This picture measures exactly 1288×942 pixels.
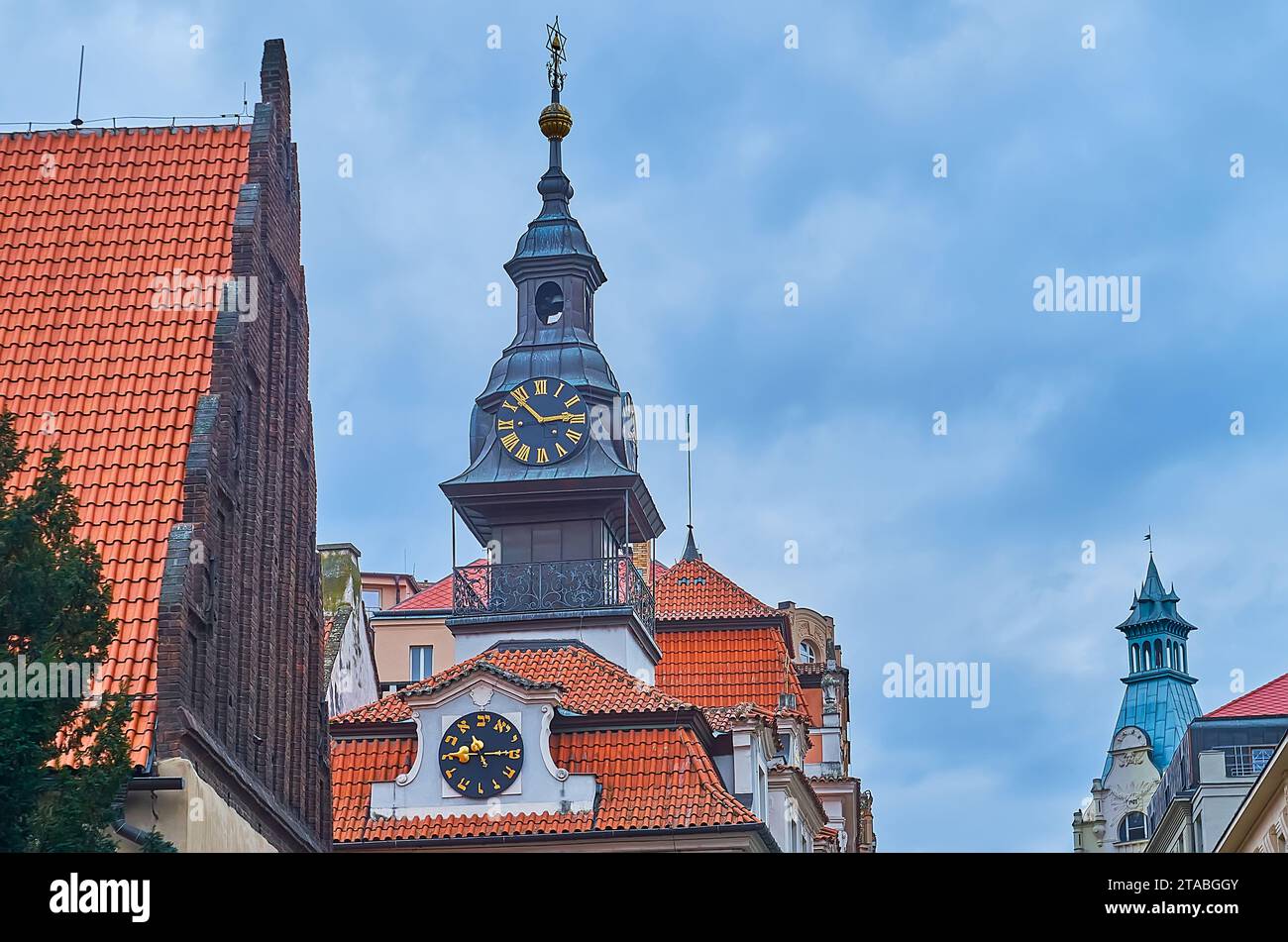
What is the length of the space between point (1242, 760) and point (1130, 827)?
337 feet

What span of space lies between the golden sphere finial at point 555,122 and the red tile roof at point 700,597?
12.9 m

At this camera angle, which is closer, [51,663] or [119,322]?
[51,663]

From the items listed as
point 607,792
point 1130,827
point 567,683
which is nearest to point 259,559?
point 607,792

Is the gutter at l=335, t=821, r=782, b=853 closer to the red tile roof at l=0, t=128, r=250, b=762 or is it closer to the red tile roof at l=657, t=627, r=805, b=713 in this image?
the red tile roof at l=0, t=128, r=250, b=762

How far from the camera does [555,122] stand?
61969 millimetres

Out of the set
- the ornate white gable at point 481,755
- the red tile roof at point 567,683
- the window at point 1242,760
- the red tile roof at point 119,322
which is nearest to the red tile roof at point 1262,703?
the window at point 1242,760

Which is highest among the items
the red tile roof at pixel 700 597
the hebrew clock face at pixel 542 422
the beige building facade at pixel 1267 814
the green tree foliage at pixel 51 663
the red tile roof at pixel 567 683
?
the hebrew clock face at pixel 542 422

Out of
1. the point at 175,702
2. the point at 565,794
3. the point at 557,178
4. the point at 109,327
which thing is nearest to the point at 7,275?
the point at 109,327

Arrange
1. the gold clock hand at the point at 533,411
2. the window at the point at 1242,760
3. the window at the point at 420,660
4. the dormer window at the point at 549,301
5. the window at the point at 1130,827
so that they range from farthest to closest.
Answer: the window at the point at 1130,827 < the window at the point at 420,660 < the window at the point at 1242,760 < the dormer window at the point at 549,301 < the gold clock hand at the point at 533,411

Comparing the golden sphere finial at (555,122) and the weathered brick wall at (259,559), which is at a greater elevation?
the golden sphere finial at (555,122)

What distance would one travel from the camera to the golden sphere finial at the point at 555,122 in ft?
203

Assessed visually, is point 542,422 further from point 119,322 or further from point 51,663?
point 51,663

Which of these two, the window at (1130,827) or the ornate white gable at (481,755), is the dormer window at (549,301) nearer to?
the ornate white gable at (481,755)
